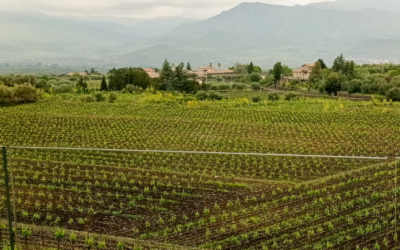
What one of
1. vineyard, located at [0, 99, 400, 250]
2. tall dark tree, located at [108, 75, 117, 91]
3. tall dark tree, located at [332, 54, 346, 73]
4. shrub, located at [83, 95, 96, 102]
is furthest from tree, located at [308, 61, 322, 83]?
vineyard, located at [0, 99, 400, 250]

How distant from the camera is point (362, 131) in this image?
750 inches

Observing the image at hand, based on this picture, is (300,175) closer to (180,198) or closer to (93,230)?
(180,198)

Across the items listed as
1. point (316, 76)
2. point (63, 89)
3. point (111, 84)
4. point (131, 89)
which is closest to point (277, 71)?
point (316, 76)

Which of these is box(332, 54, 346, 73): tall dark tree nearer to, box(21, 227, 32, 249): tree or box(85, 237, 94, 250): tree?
box(85, 237, 94, 250): tree

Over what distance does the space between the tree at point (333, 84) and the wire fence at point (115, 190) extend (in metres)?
43.2

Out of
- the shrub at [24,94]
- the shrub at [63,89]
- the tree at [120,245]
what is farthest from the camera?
the shrub at [63,89]

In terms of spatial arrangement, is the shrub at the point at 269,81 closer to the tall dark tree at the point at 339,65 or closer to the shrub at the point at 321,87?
the tall dark tree at the point at 339,65

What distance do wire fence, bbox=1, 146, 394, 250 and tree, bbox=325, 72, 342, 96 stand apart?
43172 millimetres

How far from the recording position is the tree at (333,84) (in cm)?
4481

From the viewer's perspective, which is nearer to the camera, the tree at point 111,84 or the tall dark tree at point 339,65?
the tree at point 111,84

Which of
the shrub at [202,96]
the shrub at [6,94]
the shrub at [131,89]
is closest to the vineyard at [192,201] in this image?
the shrub at [6,94]

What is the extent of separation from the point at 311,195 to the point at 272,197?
60cm

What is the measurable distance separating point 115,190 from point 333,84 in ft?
147

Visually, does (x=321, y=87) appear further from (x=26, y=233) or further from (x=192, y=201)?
(x=26, y=233)
